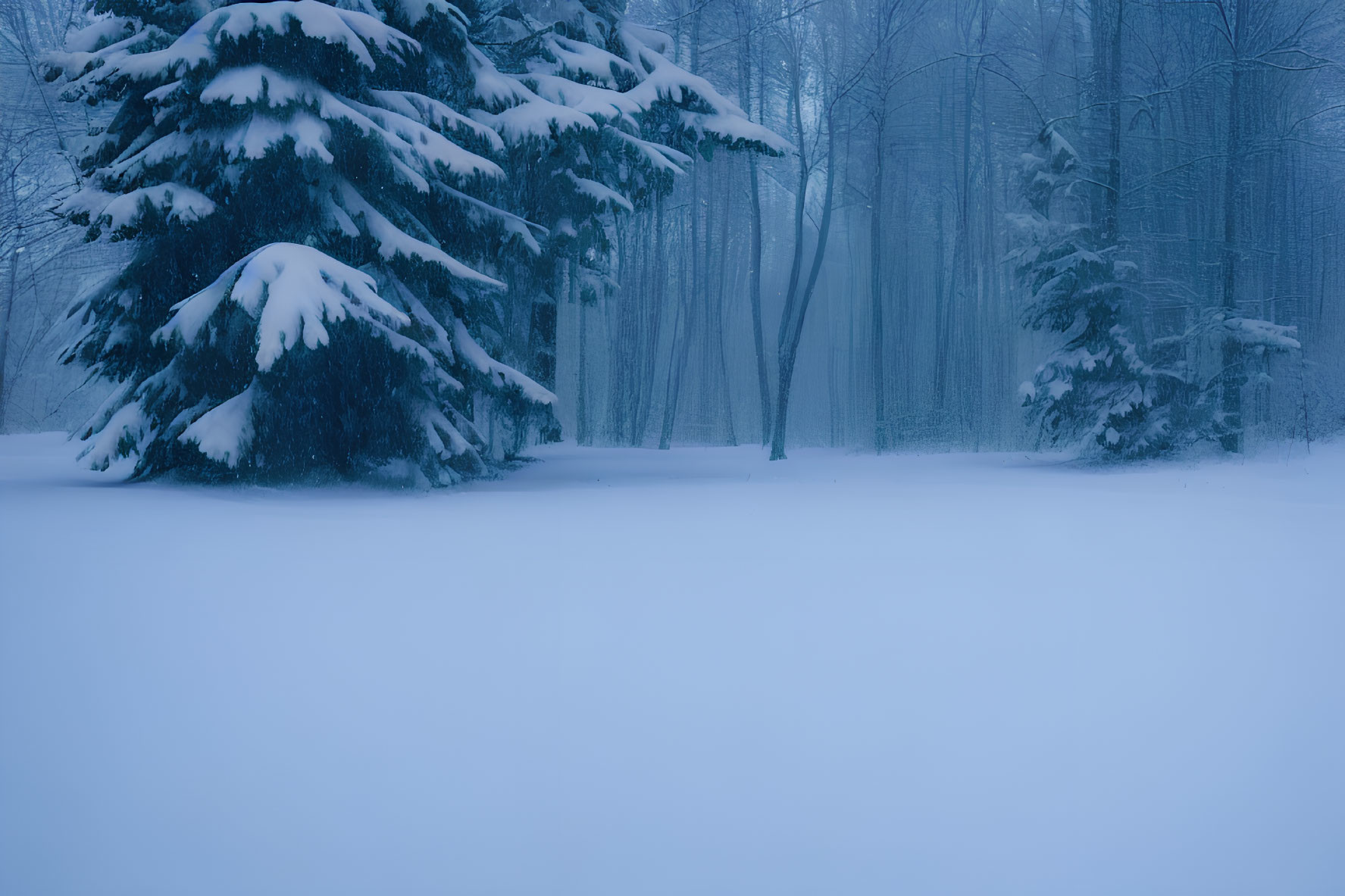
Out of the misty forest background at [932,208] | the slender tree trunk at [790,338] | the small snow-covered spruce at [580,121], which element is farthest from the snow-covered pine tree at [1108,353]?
the small snow-covered spruce at [580,121]

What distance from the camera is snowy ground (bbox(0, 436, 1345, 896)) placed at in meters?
2.01

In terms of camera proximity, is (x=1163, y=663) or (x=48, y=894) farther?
(x=1163, y=663)

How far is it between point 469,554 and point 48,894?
141 inches

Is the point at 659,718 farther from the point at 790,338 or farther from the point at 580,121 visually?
the point at 790,338

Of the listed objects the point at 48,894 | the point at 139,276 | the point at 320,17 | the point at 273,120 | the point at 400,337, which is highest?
the point at 320,17

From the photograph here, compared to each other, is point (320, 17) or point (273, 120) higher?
point (320, 17)

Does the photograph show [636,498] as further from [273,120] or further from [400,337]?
[273,120]

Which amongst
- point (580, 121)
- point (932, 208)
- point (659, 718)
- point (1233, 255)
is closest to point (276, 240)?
point (580, 121)

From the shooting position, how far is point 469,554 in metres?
5.45

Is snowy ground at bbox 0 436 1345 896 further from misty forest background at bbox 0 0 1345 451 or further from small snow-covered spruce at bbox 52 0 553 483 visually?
misty forest background at bbox 0 0 1345 451

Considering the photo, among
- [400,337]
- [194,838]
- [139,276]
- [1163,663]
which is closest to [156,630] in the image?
[194,838]

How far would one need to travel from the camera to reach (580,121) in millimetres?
10141

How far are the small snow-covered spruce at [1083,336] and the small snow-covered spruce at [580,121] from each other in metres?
5.34

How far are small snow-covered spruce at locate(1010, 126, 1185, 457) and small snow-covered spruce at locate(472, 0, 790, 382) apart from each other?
534 cm
